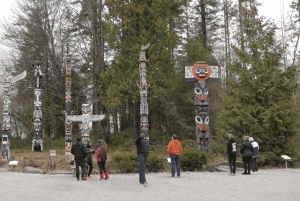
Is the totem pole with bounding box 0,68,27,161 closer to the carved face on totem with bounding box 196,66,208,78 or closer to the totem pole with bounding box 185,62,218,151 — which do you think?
the totem pole with bounding box 185,62,218,151

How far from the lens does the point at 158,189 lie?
820 centimetres

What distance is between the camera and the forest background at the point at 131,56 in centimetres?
1565

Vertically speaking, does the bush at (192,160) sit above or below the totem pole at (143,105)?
below

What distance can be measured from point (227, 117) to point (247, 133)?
1092 mm

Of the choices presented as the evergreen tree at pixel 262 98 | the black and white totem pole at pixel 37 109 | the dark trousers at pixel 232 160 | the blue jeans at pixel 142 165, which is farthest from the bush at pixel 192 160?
the black and white totem pole at pixel 37 109

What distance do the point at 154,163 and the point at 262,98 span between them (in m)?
5.64

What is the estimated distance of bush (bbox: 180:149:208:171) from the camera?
12328mm

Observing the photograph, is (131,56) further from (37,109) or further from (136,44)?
(37,109)

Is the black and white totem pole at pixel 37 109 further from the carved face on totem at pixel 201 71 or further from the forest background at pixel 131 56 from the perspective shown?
the carved face on totem at pixel 201 71

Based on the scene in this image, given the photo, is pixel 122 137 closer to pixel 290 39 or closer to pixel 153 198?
pixel 290 39

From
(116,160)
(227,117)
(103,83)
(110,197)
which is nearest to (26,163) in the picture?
(116,160)

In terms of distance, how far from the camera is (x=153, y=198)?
714 centimetres

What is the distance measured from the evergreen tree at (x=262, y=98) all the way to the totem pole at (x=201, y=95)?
2.91ft

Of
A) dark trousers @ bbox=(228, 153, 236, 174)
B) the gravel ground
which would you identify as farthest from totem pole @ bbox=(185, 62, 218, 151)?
the gravel ground
